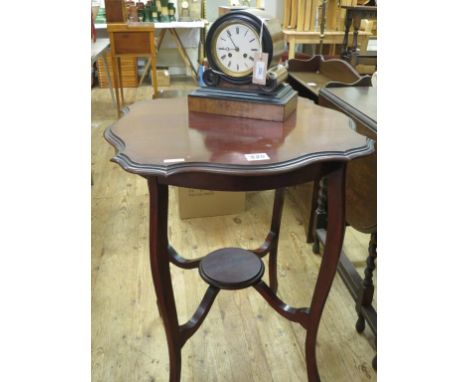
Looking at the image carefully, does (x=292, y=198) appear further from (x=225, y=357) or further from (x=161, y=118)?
(x=161, y=118)

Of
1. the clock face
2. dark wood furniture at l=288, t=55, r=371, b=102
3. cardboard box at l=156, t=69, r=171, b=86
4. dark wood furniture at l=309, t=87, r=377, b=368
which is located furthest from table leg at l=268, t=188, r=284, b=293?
cardboard box at l=156, t=69, r=171, b=86

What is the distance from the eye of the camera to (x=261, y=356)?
1.40m

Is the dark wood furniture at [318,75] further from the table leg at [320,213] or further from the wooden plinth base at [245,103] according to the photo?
the wooden plinth base at [245,103]

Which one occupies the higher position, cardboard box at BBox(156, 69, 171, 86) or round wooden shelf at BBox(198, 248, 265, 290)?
cardboard box at BBox(156, 69, 171, 86)

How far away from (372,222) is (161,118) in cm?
77

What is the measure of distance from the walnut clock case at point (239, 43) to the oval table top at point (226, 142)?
13 cm

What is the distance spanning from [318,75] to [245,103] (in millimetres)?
1488

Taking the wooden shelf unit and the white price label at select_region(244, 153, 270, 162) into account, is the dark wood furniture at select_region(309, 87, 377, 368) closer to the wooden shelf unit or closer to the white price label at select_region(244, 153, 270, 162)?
the white price label at select_region(244, 153, 270, 162)

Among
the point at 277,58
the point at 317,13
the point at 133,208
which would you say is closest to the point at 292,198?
the point at 133,208

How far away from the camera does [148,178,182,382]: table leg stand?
3.20 feet

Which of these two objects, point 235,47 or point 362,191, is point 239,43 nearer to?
point 235,47

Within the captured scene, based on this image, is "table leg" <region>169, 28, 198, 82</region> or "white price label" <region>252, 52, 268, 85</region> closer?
"white price label" <region>252, 52, 268, 85</region>

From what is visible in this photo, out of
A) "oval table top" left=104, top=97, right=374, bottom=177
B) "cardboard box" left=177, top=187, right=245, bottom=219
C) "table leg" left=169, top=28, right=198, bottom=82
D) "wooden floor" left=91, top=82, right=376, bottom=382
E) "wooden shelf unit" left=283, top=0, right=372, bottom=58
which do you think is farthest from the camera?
"table leg" left=169, top=28, right=198, bottom=82

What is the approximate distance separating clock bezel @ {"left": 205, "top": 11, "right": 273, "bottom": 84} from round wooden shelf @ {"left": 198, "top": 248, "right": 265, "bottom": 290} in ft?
1.88
